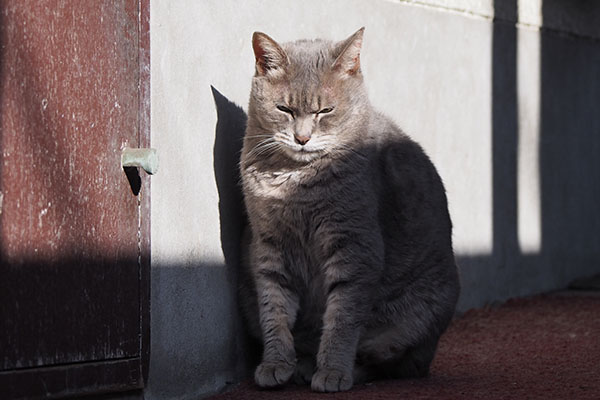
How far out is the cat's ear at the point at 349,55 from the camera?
3.86 meters

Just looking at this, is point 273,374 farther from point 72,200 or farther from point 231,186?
point 72,200

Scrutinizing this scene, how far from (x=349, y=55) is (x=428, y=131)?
1.68 metres

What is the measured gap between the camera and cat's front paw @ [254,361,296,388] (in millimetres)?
3676

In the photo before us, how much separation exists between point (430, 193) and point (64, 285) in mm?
1791

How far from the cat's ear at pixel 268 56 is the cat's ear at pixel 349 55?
23 centimetres

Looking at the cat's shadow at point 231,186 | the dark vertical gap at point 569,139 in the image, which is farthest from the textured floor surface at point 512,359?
the dark vertical gap at point 569,139

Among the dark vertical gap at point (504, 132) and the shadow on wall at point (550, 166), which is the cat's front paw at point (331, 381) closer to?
the shadow on wall at point (550, 166)

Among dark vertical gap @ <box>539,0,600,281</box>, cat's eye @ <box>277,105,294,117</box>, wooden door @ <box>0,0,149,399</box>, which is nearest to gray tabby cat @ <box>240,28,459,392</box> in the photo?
cat's eye @ <box>277,105,294,117</box>

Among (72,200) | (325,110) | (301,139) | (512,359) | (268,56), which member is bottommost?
(512,359)

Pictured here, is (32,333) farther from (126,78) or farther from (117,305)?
(126,78)

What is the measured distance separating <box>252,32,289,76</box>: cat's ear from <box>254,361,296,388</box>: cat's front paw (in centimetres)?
118

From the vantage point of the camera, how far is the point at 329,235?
3768 mm

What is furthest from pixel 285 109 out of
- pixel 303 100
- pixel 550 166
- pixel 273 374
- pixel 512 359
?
pixel 550 166

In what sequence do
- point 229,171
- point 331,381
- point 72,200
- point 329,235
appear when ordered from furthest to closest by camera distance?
1. point 229,171
2. point 329,235
3. point 331,381
4. point 72,200
